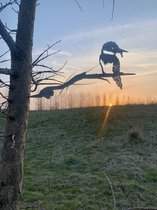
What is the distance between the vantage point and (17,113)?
373 cm

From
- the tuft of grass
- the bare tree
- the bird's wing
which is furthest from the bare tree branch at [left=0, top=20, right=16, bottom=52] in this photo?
the tuft of grass

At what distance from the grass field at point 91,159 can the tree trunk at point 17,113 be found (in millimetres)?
1577

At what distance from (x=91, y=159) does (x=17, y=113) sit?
9775mm

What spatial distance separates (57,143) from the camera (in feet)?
51.8

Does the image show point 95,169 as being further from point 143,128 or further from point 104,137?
point 143,128

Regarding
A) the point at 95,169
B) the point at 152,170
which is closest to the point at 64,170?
the point at 95,169

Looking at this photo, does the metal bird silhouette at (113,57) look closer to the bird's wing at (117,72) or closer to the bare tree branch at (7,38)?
the bird's wing at (117,72)

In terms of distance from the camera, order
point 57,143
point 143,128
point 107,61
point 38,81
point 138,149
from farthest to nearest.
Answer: point 143,128
point 57,143
point 138,149
point 38,81
point 107,61

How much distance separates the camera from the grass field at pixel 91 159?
31.4ft

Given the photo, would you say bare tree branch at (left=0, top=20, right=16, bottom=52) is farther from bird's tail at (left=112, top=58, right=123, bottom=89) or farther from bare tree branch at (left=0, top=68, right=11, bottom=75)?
bird's tail at (left=112, top=58, right=123, bottom=89)

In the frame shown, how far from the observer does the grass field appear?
9562mm

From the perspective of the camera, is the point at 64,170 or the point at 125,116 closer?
the point at 64,170

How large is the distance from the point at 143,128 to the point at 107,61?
1453 cm

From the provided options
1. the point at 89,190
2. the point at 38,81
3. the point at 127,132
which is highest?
the point at 38,81
